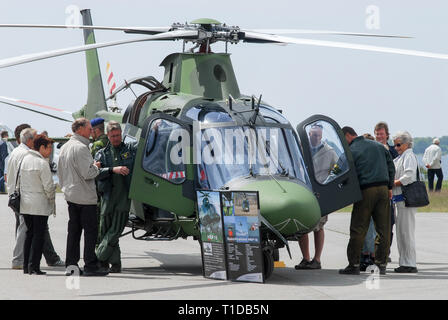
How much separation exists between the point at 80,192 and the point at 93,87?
18.3ft

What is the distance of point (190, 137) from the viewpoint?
10312mm

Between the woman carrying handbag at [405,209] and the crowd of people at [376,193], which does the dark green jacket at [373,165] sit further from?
the woman carrying handbag at [405,209]

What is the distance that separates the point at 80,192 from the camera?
32.8ft

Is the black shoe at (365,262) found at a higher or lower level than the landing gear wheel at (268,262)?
lower

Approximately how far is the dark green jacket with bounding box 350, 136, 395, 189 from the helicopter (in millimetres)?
128

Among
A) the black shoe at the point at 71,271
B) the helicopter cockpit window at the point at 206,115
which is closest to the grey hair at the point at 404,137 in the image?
the helicopter cockpit window at the point at 206,115

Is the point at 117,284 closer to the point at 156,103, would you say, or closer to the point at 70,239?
the point at 70,239

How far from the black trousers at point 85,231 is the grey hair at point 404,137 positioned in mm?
4239

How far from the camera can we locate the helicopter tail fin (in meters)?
15.0

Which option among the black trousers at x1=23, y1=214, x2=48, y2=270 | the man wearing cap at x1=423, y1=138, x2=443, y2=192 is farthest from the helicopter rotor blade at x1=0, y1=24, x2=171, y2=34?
the man wearing cap at x1=423, y1=138, x2=443, y2=192

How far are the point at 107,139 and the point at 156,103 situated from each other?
2.98 ft

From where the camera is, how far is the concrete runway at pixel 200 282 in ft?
28.3
